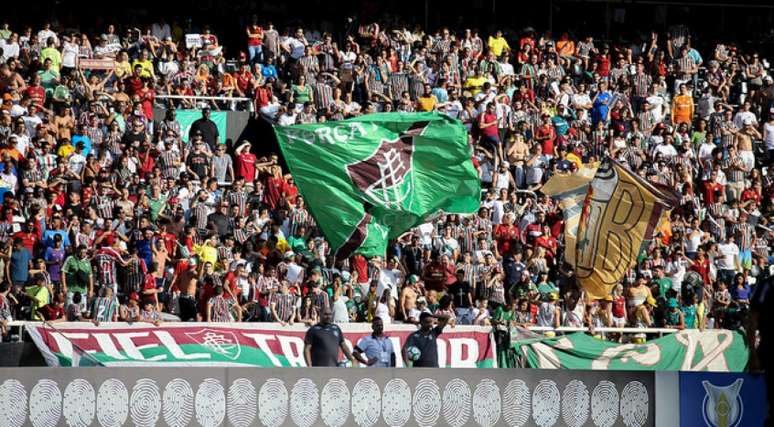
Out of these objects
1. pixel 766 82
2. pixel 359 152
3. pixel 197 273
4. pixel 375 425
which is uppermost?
pixel 766 82

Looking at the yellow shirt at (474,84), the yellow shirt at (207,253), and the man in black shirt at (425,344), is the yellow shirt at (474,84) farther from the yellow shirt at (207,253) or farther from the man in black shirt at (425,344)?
the man in black shirt at (425,344)

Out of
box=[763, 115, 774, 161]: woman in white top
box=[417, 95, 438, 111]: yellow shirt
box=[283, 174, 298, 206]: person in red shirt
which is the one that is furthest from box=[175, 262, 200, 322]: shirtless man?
box=[763, 115, 774, 161]: woman in white top

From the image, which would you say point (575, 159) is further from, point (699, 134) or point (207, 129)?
point (207, 129)

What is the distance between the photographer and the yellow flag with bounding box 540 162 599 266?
792 inches

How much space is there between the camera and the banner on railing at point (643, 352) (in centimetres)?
1878

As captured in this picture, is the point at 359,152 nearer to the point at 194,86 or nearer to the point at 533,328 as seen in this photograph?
the point at 533,328

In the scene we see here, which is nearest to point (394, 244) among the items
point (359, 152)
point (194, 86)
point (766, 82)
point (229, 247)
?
point (229, 247)

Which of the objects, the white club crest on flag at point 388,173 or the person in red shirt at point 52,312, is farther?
the person in red shirt at point 52,312

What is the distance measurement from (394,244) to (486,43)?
927cm

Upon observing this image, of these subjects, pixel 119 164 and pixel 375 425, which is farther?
pixel 119 164

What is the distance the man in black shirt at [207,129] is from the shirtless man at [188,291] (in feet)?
16.3

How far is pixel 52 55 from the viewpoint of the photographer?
83.9ft

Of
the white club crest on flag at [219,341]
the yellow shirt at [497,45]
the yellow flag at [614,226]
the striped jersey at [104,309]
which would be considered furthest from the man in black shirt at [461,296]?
the yellow shirt at [497,45]

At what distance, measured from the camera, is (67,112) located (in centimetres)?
2444
